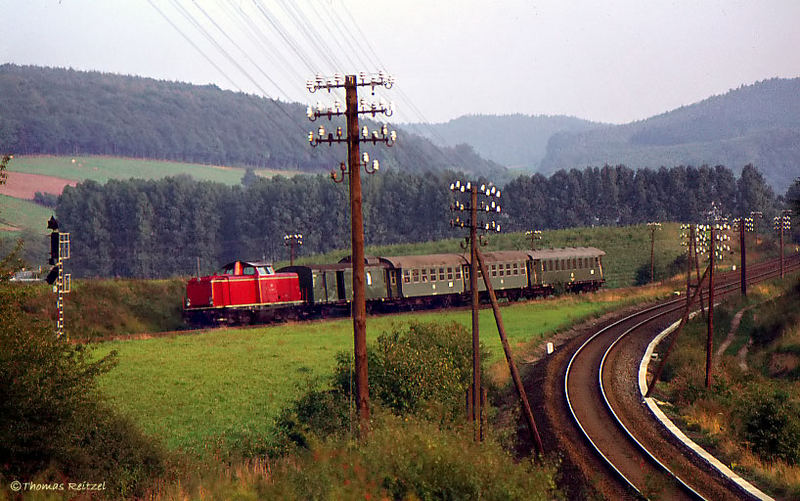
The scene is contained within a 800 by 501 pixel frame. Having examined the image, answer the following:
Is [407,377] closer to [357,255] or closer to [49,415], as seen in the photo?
[357,255]

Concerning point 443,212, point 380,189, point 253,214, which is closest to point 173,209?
point 253,214

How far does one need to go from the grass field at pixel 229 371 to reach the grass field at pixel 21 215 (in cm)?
9302

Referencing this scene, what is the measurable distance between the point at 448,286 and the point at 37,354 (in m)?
47.6

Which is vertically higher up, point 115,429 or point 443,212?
point 443,212

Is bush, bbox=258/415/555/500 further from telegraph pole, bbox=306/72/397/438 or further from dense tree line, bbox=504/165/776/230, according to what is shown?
dense tree line, bbox=504/165/776/230

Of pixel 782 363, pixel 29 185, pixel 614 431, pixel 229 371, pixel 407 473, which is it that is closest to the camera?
pixel 407 473

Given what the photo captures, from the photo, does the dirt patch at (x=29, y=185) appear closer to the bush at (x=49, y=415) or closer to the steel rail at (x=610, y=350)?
the steel rail at (x=610, y=350)

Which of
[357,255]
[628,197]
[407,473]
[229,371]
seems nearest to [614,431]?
[357,255]

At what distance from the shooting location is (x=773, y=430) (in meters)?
27.4

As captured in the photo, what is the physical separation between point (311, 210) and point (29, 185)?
68.2 m

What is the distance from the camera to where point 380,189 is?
152 metres

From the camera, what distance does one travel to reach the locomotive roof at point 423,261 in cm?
5909

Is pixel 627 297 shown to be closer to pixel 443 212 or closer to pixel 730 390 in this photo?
pixel 730 390

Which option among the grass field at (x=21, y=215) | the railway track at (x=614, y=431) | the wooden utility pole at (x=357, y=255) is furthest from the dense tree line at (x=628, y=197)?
the wooden utility pole at (x=357, y=255)
